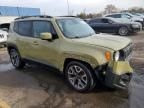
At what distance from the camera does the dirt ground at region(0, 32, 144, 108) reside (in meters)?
5.50

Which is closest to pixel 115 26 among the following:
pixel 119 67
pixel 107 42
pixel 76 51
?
pixel 107 42

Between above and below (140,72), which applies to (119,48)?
above

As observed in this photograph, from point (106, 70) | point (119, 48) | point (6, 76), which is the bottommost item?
point (6, 76)

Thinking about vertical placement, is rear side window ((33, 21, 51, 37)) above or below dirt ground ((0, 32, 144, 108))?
above

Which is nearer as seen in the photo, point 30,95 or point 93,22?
point 30,95

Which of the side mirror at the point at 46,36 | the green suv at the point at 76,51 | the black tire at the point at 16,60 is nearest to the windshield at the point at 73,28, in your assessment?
the green suv at the point at 76,51

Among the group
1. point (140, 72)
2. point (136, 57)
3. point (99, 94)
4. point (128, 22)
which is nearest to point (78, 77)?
point (99, 94)

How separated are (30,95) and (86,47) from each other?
1771mm

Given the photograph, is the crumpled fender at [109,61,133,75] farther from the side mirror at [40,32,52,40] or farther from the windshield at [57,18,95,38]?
the side mirror at [40,32,52,40]

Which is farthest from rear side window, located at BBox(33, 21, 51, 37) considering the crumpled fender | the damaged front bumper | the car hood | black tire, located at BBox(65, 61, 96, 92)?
the crumpled fender

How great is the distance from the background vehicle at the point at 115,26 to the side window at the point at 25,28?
1136cm

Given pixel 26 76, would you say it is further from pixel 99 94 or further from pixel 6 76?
pixel 99 94

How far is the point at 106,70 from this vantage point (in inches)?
220

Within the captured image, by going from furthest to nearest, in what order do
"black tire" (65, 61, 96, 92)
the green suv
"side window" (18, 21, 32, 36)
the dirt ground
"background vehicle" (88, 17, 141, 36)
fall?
"background vehicle" (88, 17, 141, 36)
"side window" (18, 21, 32, 36)
"black tire" (65, 61, 96, 92)
the green suv
the dirt ground
